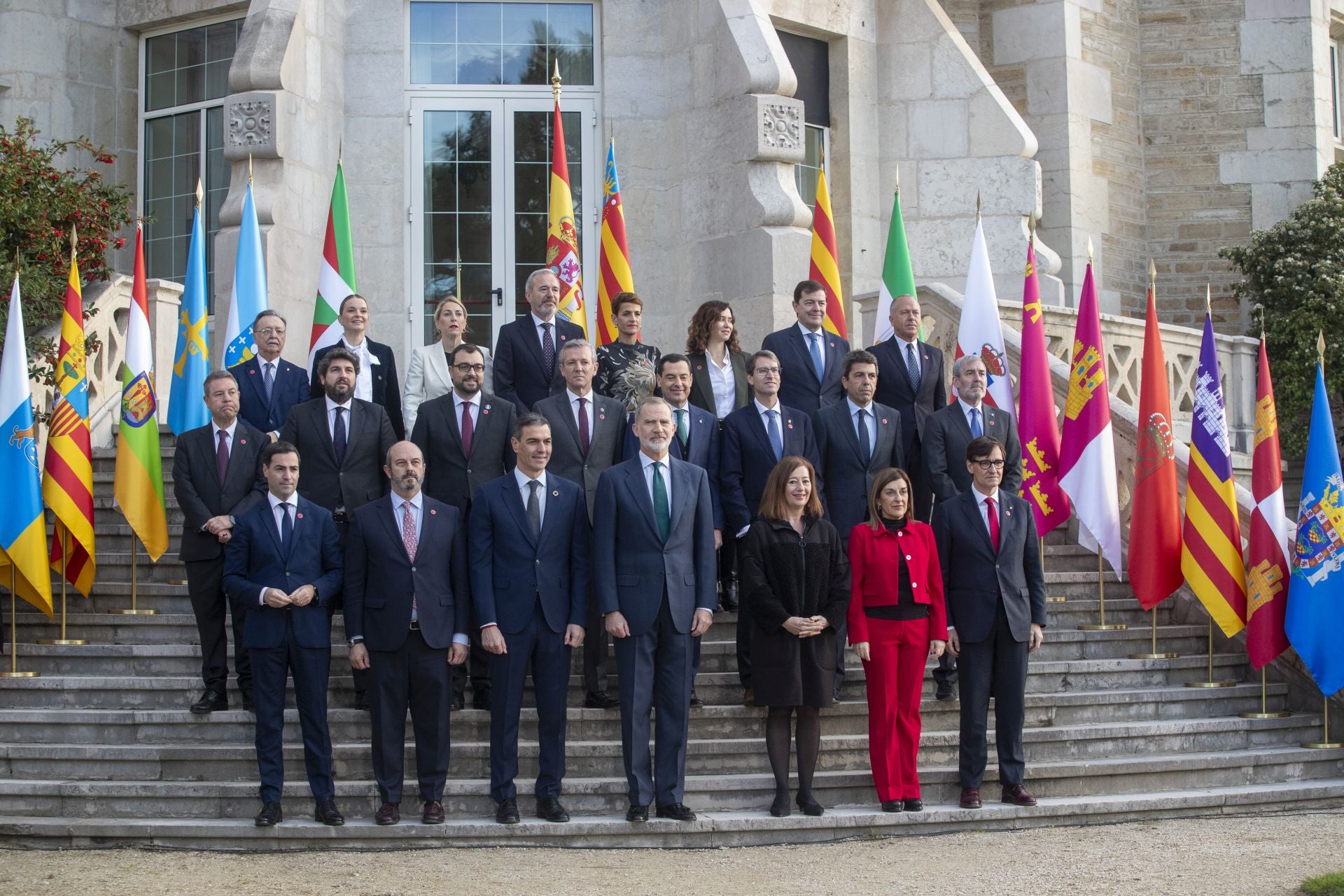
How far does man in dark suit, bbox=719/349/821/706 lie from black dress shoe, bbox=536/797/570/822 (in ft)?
4.94

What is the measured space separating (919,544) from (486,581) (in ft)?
7.10

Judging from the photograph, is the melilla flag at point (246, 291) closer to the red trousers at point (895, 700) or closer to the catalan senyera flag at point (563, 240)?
the catalan senyera flag at point (563, 240)

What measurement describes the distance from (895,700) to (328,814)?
2.78m

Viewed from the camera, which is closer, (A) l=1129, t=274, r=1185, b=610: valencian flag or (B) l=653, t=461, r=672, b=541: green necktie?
(B) l=653, t=461, r=672, b=541: green necktie

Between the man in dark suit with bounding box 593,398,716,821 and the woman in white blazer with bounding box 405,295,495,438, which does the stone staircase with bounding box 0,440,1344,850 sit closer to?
the man in dark suit with bounding box 593,398,716,821

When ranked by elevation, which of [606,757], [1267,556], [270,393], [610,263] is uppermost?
[610,263]

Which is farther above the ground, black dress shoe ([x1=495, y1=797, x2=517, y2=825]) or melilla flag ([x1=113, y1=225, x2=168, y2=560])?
melilla flag ([x1=113, y1=225, x2=168, y2=560])

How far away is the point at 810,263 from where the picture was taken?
1243cm

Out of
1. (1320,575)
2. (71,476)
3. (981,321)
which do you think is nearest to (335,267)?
(71,476)

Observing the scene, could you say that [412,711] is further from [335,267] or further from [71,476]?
[335,267]

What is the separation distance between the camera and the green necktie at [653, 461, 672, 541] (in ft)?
25.4

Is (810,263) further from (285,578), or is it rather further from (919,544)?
(285,578)

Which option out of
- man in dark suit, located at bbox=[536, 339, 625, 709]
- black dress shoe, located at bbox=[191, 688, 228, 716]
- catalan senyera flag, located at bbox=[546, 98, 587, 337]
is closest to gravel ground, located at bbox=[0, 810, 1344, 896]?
black dress shoe, located at bbox=[191, 688, 228, 716]

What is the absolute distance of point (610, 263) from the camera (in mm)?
11938
